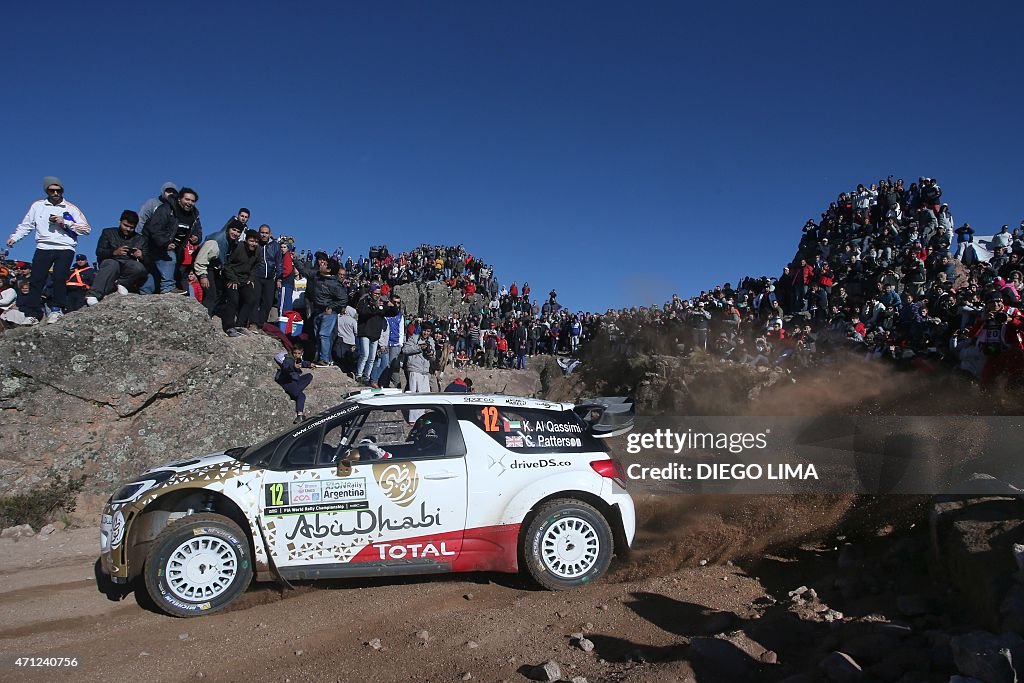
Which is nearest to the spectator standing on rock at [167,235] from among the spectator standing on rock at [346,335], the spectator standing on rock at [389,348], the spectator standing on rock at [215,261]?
the spectator standing on rock at [215,261]

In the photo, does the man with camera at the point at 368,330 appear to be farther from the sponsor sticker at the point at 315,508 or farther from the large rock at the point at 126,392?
the sponsor sticker at the point at 315,508

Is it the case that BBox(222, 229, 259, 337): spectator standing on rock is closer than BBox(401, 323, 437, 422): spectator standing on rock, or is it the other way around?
BBox(222, 229, 259, 337): spectator standing on rock

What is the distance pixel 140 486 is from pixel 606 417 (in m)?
4.15

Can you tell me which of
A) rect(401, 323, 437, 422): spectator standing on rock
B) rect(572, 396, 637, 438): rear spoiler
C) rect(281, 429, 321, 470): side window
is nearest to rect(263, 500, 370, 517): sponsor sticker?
rect(281, 429, 321, 470): side window

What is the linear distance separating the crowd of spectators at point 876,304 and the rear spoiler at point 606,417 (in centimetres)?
664

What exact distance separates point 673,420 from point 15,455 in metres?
8.90

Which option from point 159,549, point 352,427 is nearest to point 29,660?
point 159,549

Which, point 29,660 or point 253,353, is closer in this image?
point 29,660

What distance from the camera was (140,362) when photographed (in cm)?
877

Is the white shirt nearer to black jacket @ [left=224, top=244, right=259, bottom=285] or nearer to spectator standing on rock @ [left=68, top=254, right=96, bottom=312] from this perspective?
spectator standing on rock @ [left=68, top=254, right=96, bottom=312]

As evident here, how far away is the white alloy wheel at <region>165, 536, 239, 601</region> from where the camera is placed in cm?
498

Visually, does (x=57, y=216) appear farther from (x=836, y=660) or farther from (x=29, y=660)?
(x=836, y=660)

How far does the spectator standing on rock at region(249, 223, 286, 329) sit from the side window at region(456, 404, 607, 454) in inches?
262

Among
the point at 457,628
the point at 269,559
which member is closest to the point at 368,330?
the point at 269,559
